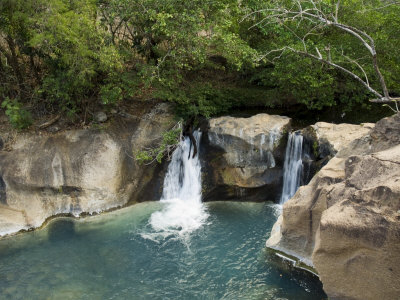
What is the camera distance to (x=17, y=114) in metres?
12.9

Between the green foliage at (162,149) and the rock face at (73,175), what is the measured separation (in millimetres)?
384

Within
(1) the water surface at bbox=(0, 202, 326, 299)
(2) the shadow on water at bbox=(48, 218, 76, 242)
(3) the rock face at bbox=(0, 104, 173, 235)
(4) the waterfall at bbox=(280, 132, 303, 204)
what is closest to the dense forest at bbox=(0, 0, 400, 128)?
(3) the rock face at bbox=(0, 104, 173, 235)

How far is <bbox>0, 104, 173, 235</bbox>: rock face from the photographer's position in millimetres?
12227

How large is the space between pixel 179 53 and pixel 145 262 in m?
6.92

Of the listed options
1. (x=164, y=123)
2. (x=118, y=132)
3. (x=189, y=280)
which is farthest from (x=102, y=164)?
(x=189, y=280)

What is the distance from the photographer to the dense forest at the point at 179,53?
11727 mm

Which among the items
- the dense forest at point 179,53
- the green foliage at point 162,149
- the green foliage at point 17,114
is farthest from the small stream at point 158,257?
the dense forest at point 179,53

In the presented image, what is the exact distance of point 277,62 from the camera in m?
13.5

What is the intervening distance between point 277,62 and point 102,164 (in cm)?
727

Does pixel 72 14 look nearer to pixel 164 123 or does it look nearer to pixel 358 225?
pixel 164 123

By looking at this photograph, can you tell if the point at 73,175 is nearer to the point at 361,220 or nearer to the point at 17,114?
the point at 17,114

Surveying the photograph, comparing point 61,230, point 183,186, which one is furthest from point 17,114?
point 183,186

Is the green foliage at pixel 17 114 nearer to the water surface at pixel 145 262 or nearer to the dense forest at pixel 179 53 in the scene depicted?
the dense forest at pixel 179 53

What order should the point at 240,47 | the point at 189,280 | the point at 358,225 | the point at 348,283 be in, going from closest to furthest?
1. the point at 358,225
2. the point at 348,283
3. the point at 189,280
4. the point at 240,47
